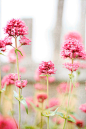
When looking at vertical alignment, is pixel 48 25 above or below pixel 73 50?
above

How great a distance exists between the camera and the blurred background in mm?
807

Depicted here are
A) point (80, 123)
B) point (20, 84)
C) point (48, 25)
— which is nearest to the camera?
point (20, 84)

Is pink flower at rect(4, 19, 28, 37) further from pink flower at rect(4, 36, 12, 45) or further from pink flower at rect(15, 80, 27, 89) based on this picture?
pink flower at rect(15, 80, 27, 89)

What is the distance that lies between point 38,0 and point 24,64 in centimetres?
37

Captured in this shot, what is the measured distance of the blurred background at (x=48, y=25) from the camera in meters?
0.81

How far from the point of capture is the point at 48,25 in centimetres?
95

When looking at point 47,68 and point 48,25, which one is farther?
point 48,25

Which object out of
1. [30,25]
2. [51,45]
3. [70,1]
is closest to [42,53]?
[51,45]

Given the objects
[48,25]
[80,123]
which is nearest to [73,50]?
[80,123]

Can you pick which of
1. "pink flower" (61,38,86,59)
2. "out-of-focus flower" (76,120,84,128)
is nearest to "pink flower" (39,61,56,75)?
"pink flower" (61,38,86,59)

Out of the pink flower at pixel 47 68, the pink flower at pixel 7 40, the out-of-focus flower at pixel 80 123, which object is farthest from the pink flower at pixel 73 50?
the out-of-focus flower at pixel 80 123

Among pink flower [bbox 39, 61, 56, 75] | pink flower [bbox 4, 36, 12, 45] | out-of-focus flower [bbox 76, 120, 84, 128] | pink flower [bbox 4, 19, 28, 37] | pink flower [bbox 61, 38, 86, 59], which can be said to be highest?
pink flower [bbox 4, 19, 28, 37]

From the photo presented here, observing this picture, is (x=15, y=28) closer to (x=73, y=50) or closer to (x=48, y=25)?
(x=73, y=50)

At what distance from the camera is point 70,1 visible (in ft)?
2.71
